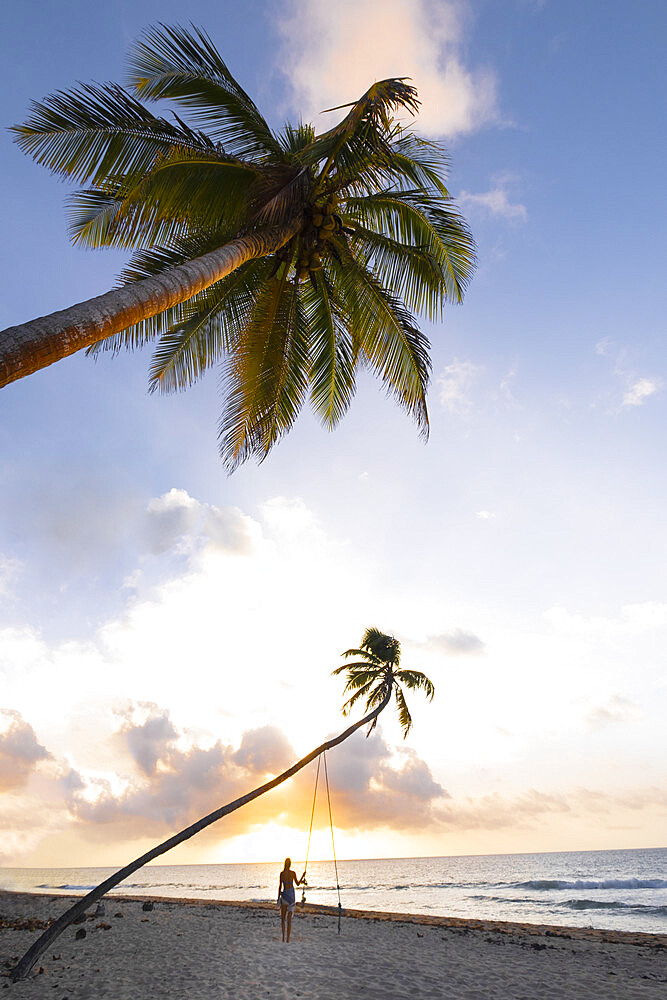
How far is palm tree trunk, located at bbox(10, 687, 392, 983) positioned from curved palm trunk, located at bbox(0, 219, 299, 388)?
769cm

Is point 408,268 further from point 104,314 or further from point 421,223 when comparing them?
point 104,314

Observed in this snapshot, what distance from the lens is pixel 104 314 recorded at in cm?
452

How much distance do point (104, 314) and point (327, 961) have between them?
12.1 meters

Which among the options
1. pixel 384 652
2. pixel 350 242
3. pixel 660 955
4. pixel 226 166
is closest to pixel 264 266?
pixel 350 242

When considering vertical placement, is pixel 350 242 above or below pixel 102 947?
above

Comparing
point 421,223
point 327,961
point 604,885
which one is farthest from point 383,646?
point 604,885

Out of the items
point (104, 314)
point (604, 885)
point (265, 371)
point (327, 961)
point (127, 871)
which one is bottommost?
point (604, 885)

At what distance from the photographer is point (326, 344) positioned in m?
9.65

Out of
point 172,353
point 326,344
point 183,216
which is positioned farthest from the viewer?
point 326,344

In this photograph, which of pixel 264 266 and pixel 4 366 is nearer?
pixel 4 366

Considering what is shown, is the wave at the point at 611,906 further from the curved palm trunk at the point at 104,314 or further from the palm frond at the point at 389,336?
the curved palm trunk at the point at 104,314

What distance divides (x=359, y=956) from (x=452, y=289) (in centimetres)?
1281

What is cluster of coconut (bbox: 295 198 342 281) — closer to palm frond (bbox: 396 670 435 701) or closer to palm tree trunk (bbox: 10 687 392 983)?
palm tree trunk (bbox: 10 687 392 983)

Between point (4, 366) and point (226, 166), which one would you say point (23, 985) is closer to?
point (4, 366)
